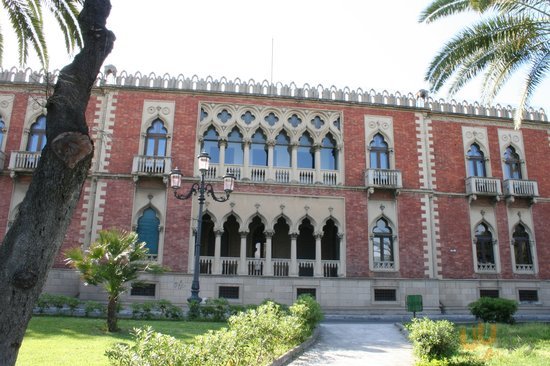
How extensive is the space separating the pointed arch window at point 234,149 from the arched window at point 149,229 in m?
4.24

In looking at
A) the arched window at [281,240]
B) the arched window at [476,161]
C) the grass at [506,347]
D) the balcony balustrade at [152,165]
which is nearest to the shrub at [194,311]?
the balcony balustrade at [152,165]

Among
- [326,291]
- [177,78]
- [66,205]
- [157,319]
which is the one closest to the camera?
[66,205]

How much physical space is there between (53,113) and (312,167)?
1742 centimetres

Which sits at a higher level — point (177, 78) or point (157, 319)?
point (177, 78)

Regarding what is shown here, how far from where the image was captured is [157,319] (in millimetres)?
14836

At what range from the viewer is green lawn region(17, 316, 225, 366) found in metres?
8.35

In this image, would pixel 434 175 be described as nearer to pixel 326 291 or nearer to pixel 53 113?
pixel 326 291

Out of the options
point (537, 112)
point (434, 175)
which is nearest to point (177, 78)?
point (434, 175)

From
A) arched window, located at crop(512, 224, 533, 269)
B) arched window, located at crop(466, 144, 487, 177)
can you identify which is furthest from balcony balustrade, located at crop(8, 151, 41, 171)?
arched window, located at crop(512, 224, 533, 269)

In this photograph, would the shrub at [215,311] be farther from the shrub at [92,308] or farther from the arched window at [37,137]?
the arched window at [37,137]

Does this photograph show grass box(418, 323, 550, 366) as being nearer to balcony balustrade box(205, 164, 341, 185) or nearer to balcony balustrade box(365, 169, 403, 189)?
balcony balustrade box(365, 169, 403, 189)

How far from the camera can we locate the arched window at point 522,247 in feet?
74.5

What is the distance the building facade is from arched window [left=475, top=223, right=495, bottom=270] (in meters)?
0.08

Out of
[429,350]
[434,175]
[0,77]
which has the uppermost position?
[0,77]
